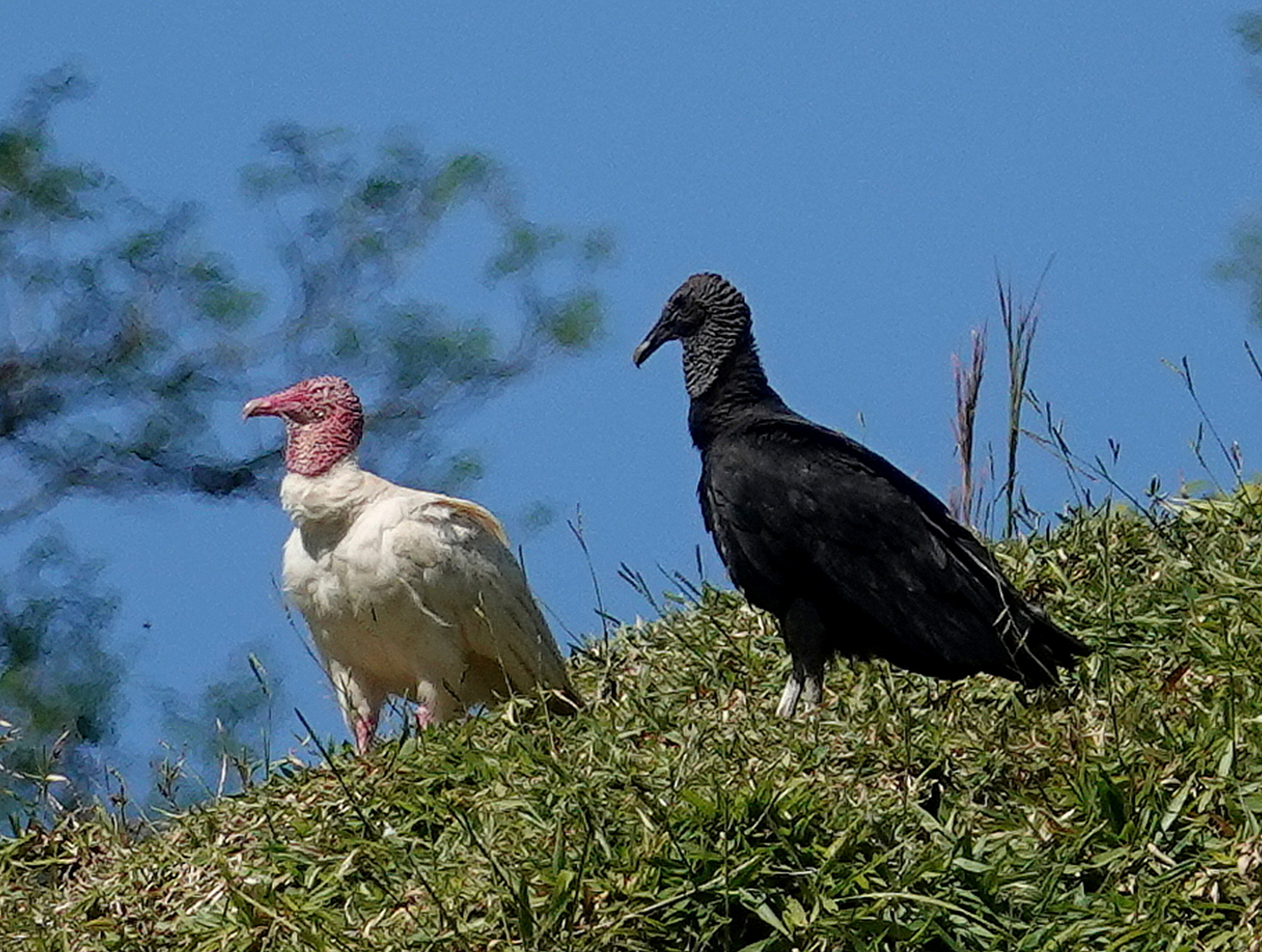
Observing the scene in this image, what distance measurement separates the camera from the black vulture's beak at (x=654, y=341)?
20.6 feet

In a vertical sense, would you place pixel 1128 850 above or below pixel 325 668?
below

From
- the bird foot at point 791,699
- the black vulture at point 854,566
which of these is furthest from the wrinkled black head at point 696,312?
the bird foot at point 791,699

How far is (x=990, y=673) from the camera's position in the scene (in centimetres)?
539

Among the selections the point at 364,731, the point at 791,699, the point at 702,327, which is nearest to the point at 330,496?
the point at 364,731

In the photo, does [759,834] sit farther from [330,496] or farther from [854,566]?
[330,496]

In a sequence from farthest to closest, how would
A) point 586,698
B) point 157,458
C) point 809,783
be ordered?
point 157,458, point 586,698, point 809,783

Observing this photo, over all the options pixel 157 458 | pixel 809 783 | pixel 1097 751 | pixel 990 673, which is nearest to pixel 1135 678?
pixel 990 673

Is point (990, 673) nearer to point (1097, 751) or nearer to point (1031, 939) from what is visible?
point (1097, 751)

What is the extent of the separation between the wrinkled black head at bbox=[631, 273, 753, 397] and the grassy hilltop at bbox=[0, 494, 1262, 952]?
99 cm

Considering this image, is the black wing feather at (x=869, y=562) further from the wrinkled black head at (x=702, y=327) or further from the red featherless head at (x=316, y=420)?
the red featherless head at (x=316, y=420)

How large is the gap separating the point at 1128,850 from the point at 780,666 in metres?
1.93

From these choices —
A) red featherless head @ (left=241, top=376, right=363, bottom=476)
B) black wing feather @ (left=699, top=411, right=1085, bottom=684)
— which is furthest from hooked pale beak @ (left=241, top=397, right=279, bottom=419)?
black wing feather @ (left=699, top=411, right=1085, bottom=684)

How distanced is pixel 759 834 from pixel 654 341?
228cm

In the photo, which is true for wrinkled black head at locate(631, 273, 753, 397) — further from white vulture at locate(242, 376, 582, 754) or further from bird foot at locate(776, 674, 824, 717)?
bird foot at locate(776, 674, 824, 717)
